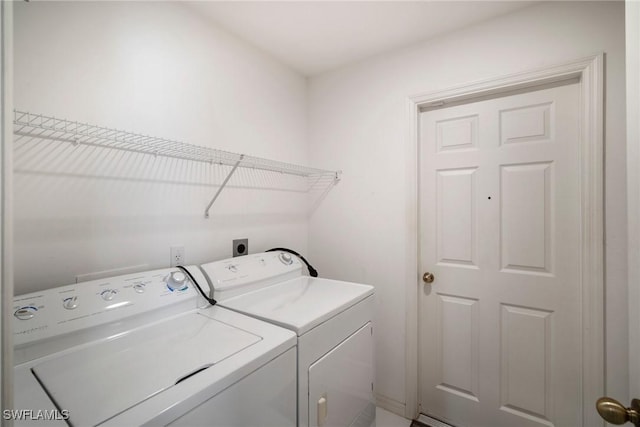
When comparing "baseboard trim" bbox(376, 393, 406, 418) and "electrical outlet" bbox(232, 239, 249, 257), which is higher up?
"electrical outlet" bbox(232, 239, 249, 257)

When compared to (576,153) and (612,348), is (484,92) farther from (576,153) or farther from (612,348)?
(612,348)

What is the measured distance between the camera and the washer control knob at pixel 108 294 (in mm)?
1039

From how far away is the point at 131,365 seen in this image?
32.8 inches

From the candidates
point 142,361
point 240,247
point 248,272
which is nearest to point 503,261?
point 248,272

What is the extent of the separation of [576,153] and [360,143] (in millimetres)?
1277

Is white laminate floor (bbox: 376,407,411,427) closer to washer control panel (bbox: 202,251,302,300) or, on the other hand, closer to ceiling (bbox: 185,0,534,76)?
washer control panel (bbox: 202,251,302,300)

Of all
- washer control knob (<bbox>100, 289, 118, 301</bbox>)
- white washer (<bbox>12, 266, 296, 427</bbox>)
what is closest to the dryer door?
white washer (<bbox>12, 266, 296, 427</bbox>)

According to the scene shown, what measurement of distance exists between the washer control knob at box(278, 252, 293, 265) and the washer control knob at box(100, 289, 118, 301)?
0.91 m

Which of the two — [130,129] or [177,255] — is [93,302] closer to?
[177,255]

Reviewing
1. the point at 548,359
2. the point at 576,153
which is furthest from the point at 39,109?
the point at 548,359

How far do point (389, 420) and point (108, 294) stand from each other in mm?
1890

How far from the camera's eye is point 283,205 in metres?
2.17

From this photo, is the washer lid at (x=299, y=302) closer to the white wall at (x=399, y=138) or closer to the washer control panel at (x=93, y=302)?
the washer control panel at (x=93, y=302)

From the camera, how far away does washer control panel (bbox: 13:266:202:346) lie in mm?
877
